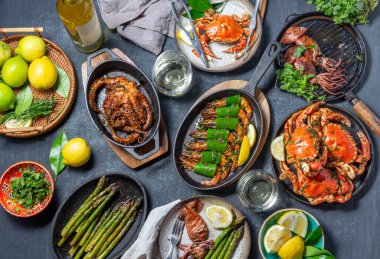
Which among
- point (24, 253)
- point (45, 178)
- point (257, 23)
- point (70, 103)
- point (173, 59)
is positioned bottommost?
point (24, 253)

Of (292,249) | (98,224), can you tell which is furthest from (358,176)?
(98,224)

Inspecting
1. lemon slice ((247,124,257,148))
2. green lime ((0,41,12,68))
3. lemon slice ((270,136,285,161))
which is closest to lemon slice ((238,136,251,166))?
lemon slice ((247,124,257,148))

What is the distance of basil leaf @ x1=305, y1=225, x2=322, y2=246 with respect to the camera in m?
4.20

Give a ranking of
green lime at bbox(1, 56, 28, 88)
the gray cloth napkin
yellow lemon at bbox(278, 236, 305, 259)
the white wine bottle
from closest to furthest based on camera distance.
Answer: yellow lemon at bbox(278, 236, 305, 259)
the white wine bottle
green lime at bbox(1, 56, 28, 88)
the gray cloth napkin

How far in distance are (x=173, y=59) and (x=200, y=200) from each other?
45.1 inches

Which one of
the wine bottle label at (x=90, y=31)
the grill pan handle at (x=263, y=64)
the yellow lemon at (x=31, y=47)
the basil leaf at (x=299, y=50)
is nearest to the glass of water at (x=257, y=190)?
the grill pan handle at (x=263, y=64)

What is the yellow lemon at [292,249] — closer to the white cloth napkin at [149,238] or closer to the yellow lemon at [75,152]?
the white cloth napkin at [149,238]

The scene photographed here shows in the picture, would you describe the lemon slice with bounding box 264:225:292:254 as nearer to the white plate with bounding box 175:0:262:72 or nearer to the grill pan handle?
the grill pan handle

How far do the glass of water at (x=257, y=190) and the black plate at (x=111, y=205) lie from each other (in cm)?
77

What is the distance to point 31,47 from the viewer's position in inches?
176

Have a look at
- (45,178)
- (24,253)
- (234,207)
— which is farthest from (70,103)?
(234,207)

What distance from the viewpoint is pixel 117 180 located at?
4480 millimetres

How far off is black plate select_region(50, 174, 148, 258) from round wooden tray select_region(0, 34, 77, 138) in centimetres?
58

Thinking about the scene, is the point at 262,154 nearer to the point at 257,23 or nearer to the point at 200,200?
the point at 200,200
